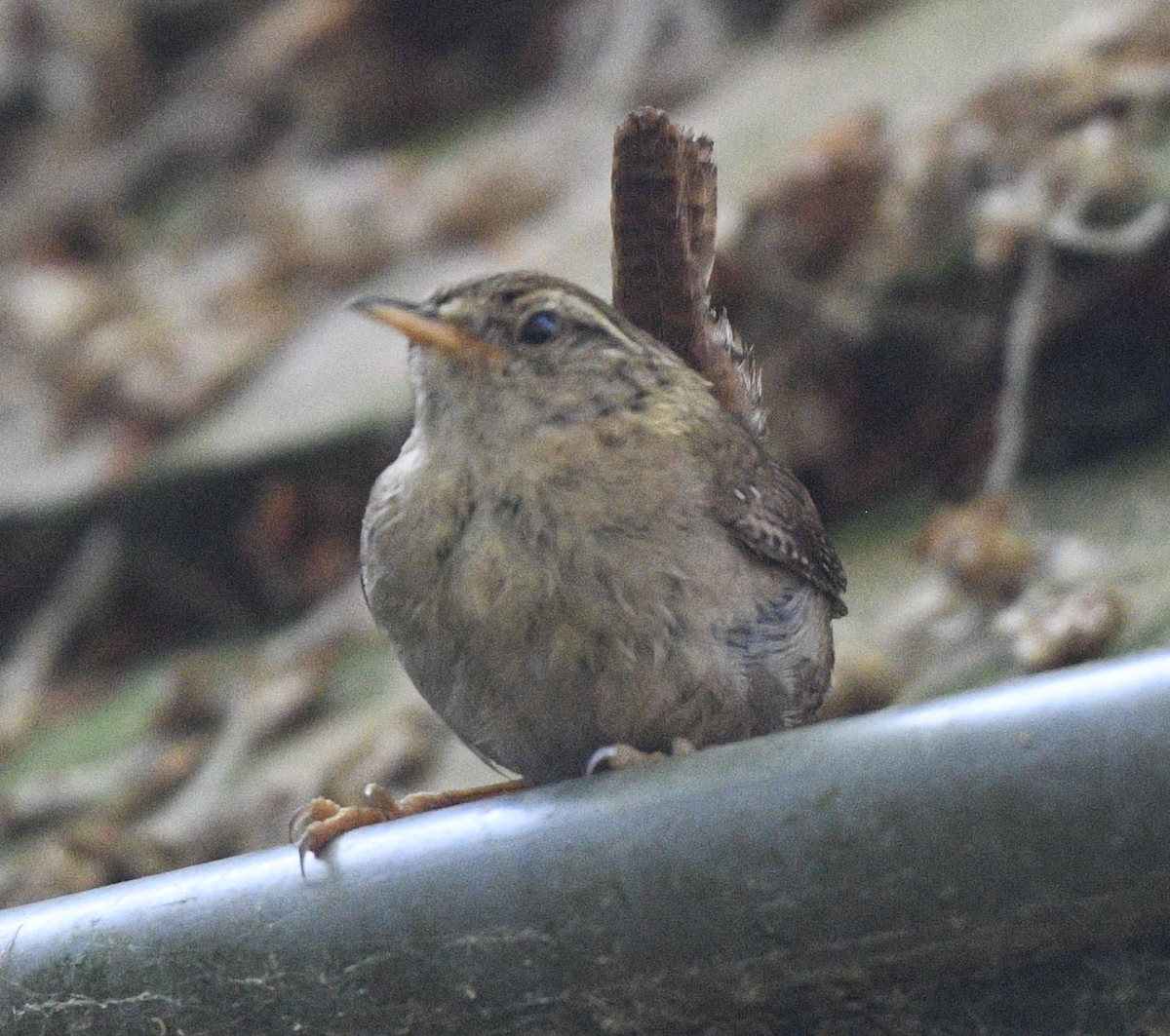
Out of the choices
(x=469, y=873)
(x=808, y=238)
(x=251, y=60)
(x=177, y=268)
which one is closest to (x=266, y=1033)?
(x=469, y=873)

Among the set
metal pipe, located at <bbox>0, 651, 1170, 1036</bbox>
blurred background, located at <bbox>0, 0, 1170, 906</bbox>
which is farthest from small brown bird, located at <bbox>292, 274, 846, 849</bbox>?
blurred background, located at <bbox>0, 0, 1170, 906</bbox>

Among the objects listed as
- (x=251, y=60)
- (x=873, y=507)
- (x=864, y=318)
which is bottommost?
(x=873, y=507)

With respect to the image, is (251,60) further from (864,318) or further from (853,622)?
(853,622)

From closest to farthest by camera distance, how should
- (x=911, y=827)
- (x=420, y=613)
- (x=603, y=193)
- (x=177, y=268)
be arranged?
1. (x=911, y=827)
2. (x=420, y=613)
3. (x=603, y=193)
4. (x=177, y=268)

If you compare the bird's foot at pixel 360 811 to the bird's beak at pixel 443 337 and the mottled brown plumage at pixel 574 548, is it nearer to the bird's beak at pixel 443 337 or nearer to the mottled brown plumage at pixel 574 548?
the mottled brown plumage at pixel 574 548

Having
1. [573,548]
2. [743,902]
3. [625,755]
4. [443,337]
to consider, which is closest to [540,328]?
[443,337]

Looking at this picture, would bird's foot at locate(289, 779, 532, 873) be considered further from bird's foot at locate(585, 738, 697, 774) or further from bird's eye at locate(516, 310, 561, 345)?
bird's eye at locate(516, 310, 561, 345)

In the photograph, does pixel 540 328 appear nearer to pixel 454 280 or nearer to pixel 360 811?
pixel 454 280

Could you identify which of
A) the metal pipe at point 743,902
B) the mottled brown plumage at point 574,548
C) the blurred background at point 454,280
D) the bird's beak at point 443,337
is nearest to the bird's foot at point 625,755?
the mottled brown plumage at point 574,548
